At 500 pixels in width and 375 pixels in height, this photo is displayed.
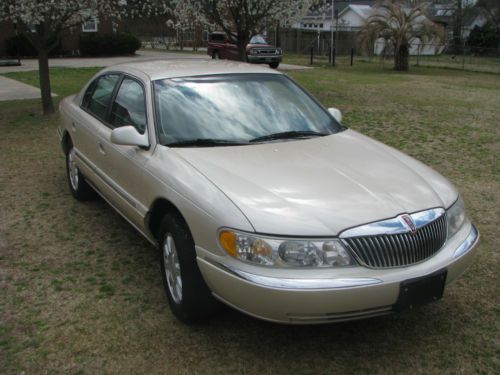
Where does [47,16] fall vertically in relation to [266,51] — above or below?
above

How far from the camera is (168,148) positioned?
145 inches

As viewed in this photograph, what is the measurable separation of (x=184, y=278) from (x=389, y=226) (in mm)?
1207

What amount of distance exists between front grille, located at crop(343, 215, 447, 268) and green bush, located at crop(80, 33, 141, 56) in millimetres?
30378

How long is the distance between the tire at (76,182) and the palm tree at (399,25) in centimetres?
2038

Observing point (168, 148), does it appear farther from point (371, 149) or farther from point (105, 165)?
point (371, 149)

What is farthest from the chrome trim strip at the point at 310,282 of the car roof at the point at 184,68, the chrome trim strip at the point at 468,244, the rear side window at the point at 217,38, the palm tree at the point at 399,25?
the rear side window at the point at 217,38

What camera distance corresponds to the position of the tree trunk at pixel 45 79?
10664 millimetres

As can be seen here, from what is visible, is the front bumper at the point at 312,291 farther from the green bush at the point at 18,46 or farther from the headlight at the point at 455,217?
the green bush at the point at 18,46

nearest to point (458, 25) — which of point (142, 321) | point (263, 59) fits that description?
point (263, 59)

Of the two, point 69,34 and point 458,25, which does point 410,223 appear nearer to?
point 69,34

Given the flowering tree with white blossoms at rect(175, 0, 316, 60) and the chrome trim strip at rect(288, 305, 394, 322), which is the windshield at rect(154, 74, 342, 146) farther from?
the flowering tree with white blossoms at rect(175, 0, 316, 60)

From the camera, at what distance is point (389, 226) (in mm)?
2893

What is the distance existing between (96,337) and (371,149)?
88.0 inches

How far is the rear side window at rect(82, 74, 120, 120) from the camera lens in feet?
15.8
